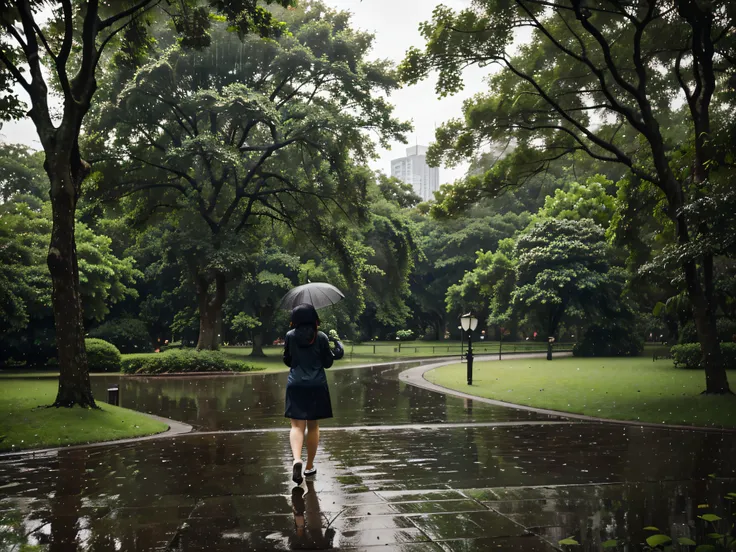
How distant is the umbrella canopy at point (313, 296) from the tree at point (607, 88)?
9.28 metres

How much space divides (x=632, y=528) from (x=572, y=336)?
69.8m

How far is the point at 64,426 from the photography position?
11.2 m

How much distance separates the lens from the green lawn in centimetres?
1355

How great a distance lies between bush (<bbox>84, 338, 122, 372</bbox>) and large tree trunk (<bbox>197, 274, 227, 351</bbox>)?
4067mm

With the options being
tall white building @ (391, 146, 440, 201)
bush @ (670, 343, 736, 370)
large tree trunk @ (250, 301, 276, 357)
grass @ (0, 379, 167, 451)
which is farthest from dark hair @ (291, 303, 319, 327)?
tall white building @ (391, 146, 440, 201)

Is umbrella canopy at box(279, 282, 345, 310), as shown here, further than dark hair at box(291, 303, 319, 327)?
Yes

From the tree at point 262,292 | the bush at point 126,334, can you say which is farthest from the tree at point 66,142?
the bush at point 126,334

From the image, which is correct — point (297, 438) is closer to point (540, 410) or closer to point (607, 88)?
point (540, 410)

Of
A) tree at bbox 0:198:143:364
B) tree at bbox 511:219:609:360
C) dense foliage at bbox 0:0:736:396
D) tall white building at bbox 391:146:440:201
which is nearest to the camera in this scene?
dense foliage at bbox 0:0:736:396

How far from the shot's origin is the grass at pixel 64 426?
33.9 ft

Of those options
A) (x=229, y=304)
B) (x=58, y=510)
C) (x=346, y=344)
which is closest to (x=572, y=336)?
(x=346, y=344)

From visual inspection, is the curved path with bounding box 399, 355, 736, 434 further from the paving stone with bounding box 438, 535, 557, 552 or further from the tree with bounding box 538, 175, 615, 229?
the tree with bounding box 538, 175, 615, 229

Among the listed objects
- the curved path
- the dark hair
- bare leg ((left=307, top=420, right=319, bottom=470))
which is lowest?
the curved path

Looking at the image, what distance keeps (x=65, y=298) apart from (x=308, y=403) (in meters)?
7.76
